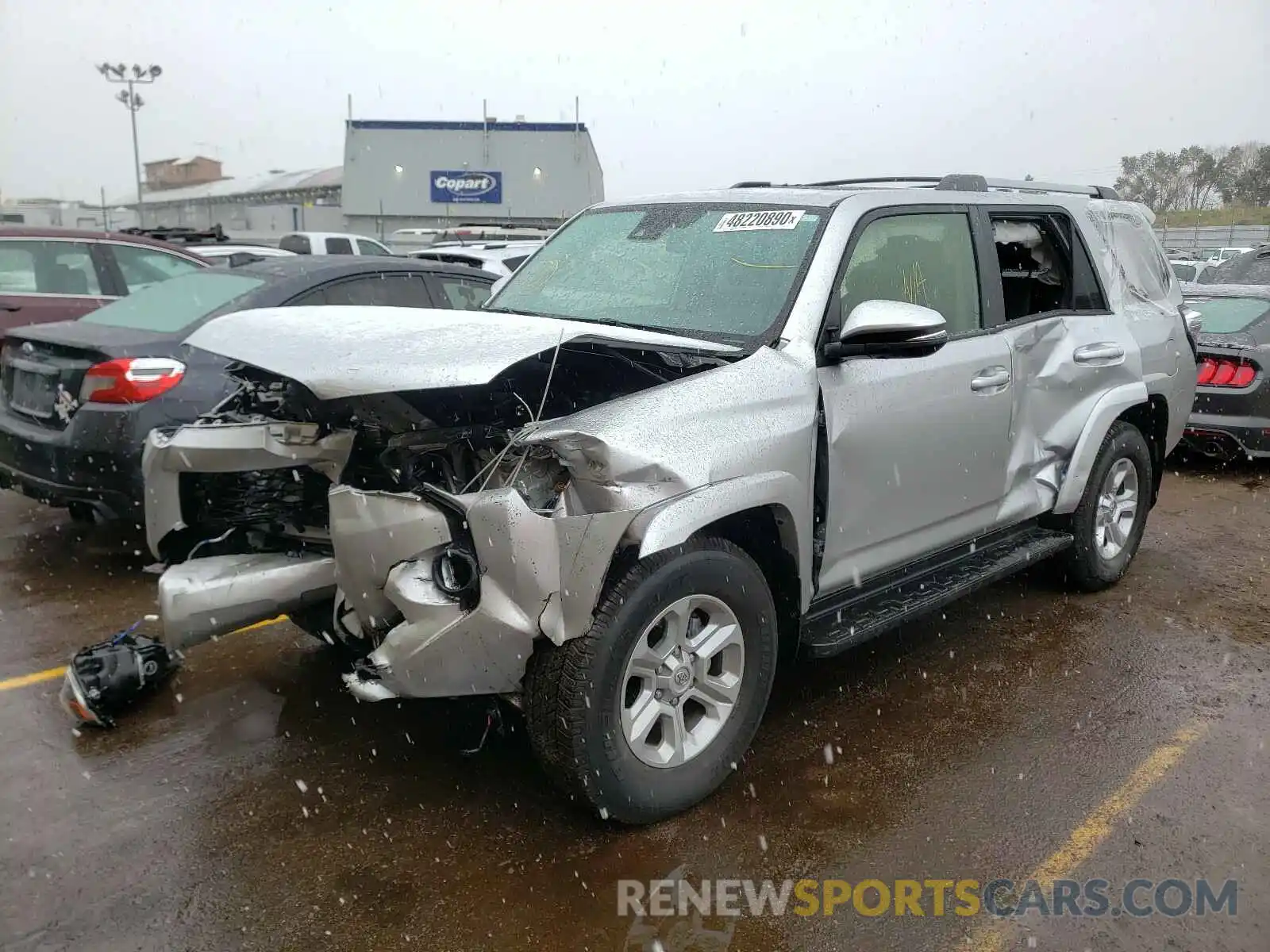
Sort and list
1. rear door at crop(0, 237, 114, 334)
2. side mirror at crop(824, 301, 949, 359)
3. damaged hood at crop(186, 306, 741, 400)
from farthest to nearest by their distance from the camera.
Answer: rear door at crop(0, 237, 114, 334)
side mirror at crop(824, 301, 949, 359)
damaged hood at crop(186, 306, 741, 400)

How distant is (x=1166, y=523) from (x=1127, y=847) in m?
4.35

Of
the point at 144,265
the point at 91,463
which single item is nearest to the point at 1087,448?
the point at 91,463

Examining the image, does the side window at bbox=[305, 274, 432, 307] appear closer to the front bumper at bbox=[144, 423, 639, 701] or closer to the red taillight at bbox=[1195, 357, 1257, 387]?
the front bumper at bbox=[144, 423, 639, 701]

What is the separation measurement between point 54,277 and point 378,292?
10.9 ft

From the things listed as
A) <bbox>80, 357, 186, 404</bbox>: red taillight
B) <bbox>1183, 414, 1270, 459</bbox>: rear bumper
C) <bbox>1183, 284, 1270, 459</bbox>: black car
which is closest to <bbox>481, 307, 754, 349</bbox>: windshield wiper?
<bbox>80, 357, 186, 404</bbox>: red taillight

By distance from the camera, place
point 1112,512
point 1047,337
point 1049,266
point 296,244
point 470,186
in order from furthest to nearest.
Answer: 1. point 470,186
2. point 296,244
3. point 1112,512
4. point 1049,266
5. point 1047,337

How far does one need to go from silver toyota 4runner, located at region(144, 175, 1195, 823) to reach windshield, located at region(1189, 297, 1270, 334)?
4.18 m

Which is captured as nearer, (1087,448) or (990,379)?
(990,379)

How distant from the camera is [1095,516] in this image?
4938 mm

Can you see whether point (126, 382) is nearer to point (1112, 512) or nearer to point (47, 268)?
point (47, 268)

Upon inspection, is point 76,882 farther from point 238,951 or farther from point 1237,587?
point 1237,587

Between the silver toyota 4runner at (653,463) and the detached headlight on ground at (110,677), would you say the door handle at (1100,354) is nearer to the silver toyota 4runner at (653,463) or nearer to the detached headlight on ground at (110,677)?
the silver toyota 4runner at (653,463)

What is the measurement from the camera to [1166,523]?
6715 mm

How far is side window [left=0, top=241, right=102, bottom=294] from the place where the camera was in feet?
24.5
